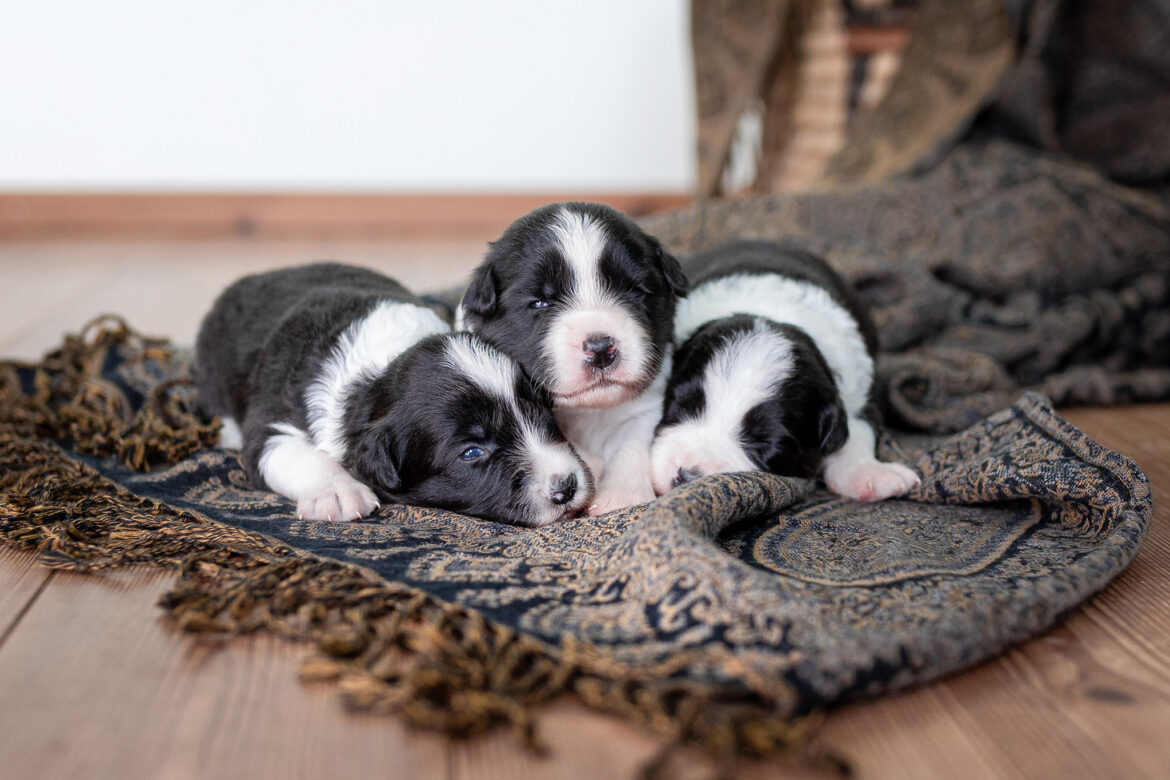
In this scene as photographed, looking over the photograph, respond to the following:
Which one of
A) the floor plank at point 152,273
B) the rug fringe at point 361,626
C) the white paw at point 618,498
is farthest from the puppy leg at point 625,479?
the floor plank at point 152,273

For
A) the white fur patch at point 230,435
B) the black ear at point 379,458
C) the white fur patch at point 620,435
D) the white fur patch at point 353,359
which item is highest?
the white fur patch at point 353,359

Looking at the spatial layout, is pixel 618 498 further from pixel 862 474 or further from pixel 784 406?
pixel 862 474

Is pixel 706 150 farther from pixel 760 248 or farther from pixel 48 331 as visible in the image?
pixel 48 331

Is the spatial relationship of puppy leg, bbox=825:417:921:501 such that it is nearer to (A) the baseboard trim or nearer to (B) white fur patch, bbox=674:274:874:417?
(B) white fur patch, bbox=674:274:874:417

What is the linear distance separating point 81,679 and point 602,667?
0.97 metres

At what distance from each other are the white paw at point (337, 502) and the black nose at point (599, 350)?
0.68 metres

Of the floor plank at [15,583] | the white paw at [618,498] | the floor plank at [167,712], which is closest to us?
the floor plank at [167,712]

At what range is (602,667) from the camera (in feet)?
5.49

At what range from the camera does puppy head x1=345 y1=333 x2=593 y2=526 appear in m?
2.42

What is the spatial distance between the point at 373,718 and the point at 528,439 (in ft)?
3.08

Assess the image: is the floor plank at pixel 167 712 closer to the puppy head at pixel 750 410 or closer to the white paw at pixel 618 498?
the white paw at pixel 618 498

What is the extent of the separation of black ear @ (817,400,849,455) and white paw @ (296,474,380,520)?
3.95ft

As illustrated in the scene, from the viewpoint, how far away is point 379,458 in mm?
2445

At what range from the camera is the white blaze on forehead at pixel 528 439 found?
2.43m
